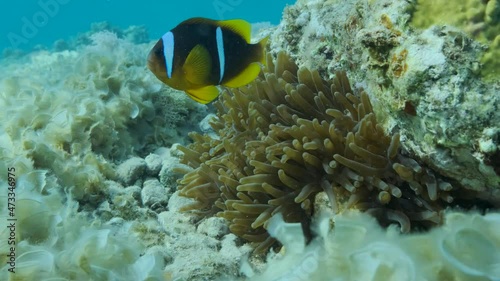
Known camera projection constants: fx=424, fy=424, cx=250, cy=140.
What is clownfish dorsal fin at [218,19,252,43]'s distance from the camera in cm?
272

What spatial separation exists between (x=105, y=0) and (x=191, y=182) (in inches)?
2694

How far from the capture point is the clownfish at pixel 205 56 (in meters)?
2.60

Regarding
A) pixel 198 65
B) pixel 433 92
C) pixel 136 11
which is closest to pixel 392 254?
pixel 433 92

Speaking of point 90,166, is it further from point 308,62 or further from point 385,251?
point 385,251

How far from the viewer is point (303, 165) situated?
2.84 metres

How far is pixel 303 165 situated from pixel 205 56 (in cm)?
96

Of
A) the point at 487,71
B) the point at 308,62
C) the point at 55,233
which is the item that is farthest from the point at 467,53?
the point at 55,233

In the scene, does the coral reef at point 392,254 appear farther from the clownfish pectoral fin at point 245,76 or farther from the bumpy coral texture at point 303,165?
the clownfish pectoral fin at point 245,76

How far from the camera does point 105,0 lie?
64562 mm

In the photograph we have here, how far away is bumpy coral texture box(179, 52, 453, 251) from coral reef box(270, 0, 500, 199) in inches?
5.1

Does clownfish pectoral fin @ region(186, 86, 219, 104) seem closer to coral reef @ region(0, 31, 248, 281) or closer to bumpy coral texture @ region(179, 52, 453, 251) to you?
bumpy coral texture @ region(179, 52, 453, 251)

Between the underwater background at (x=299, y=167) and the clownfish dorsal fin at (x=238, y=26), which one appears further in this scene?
the clownfish dorsal fin at (x=238, y=26)

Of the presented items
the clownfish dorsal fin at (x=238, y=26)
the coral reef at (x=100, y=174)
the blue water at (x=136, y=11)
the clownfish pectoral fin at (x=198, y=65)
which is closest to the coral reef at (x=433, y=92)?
the clownfish dorsal fin at (x=238, y=26)

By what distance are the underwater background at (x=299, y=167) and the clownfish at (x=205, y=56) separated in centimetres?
47
